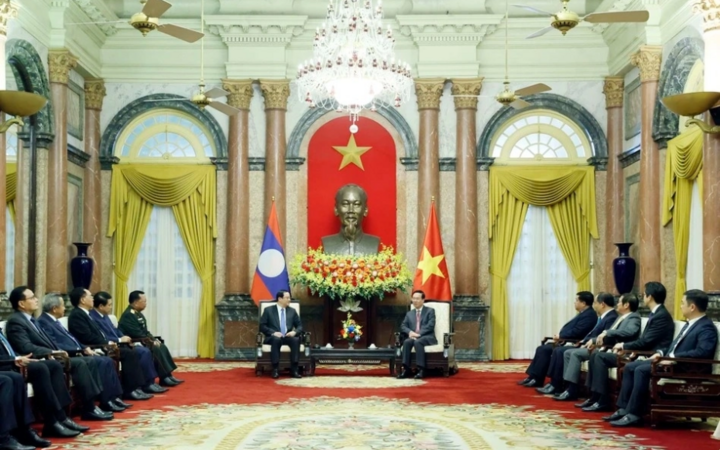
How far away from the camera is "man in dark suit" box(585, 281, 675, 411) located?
27.9 feet

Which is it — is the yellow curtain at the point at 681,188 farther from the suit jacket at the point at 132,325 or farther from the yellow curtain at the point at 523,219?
the suit jacket at the point at 132,325

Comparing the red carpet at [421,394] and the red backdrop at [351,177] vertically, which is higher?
the red backdrop at [351,177]

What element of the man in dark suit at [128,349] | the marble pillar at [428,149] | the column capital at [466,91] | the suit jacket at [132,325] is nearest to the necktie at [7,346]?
the man in dark suit at [128,349]

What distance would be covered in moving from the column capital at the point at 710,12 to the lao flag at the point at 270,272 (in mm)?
6732

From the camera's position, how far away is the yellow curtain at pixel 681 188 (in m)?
11.3

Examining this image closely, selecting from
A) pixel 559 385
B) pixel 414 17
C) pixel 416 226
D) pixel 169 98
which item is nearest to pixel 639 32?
pixel 414 17

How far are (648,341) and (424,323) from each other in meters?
3.96

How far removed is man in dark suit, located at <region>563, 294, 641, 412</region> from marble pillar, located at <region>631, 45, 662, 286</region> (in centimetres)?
290

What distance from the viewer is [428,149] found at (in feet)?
48.9

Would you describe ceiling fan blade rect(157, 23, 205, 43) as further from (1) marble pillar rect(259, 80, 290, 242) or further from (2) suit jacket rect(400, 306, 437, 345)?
(1) marble pillar rect(259, 80, 290, 242)

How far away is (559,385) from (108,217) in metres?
7.96

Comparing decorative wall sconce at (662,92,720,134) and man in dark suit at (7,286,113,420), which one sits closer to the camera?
man in dark suit at (7,286,113,420)

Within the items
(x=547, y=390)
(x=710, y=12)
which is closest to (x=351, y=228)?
(x=547, y=390)

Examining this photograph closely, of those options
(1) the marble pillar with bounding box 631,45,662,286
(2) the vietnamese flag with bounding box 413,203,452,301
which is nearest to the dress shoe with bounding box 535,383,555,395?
(1) the marble pillar with bounding box 631,45,662,286
